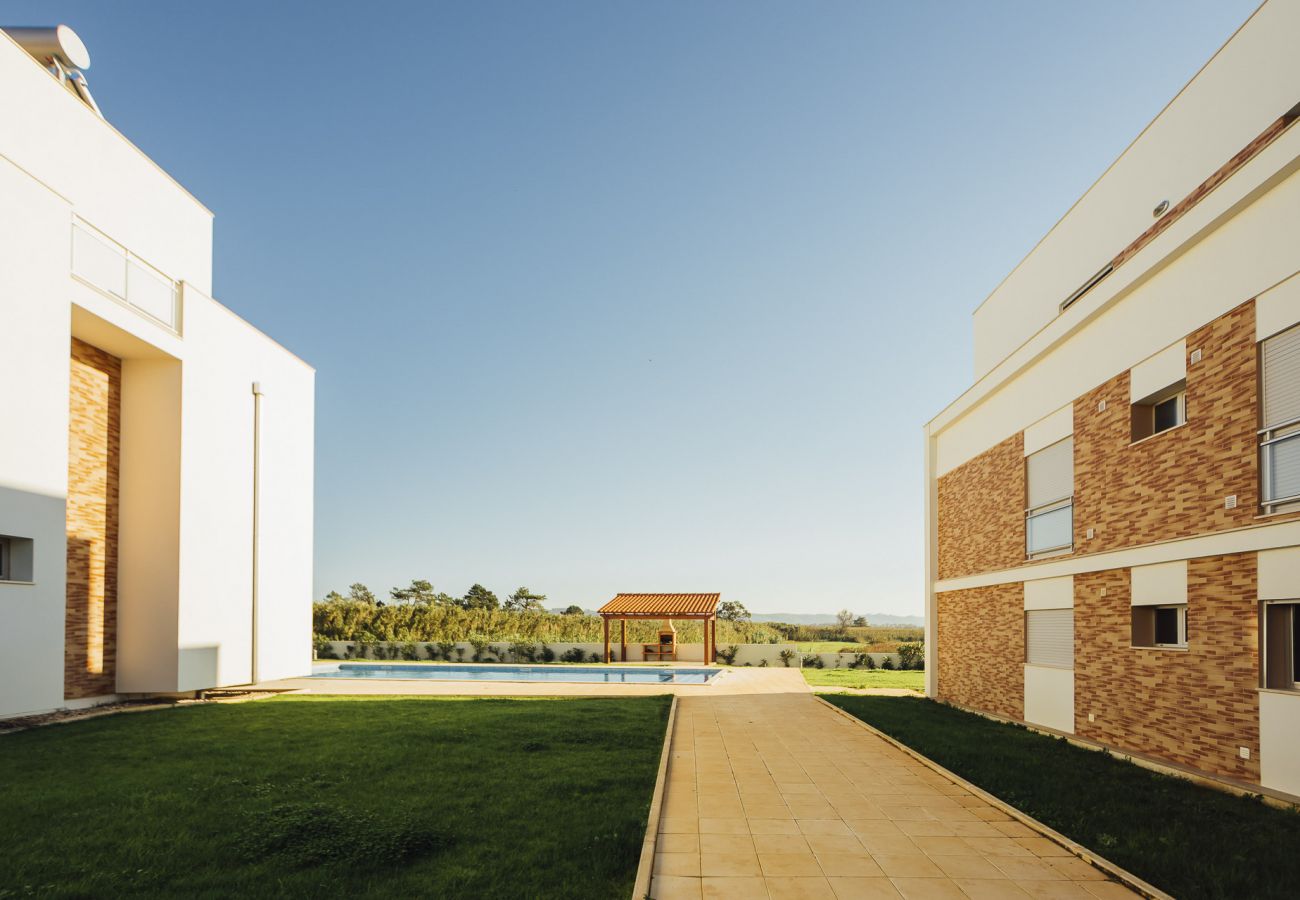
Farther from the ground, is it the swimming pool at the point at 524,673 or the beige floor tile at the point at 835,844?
the beige floor tile at the point at 835,844

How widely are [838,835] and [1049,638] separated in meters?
7.21

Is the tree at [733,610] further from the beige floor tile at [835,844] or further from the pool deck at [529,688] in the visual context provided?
the beige floor tile at [835,844]

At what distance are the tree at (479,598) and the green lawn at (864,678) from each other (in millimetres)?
23637

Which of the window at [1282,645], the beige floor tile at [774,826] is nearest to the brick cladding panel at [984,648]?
the window at [1282,645]

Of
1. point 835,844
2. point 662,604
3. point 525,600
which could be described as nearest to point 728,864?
point 835,844

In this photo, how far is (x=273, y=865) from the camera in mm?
5023

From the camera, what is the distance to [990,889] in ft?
15.6

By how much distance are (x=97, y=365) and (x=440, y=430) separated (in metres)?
20.8

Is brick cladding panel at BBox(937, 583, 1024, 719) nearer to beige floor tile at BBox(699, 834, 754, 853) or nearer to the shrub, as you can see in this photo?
beige floor tile at BBox(699, 834, 754, 853)

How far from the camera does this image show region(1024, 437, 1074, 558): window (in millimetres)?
11234

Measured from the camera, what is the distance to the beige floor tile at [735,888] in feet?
15.0

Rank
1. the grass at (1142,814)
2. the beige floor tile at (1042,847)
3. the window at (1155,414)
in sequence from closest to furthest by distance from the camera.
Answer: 1. the grass at (1142,814)
2. the beige floor tile at (1042,847)
3. the window at (1155,414)

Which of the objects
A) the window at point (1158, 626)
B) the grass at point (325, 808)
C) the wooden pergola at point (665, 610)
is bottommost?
the wooden pergola at point (665, 610)

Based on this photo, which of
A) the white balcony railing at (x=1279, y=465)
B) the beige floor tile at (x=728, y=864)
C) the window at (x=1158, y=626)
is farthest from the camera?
the window at (x=1158, y=626)
